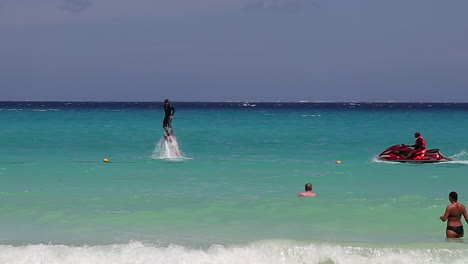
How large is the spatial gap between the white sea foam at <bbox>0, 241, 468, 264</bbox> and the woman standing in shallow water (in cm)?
94

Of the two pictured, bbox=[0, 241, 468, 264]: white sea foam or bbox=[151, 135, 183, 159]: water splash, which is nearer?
bbox=[0, 241, 468, 264]: white sea foam

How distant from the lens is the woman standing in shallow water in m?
13.4

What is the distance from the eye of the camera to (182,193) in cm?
1983

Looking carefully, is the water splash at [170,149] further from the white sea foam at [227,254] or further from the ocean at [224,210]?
the white sea foam at [227,254]

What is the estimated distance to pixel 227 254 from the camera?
40.8 feet

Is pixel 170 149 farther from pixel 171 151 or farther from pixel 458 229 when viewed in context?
pixel 458 229

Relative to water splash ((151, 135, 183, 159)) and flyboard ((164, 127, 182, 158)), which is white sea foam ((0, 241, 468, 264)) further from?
water splash ((151, 135, 183, 159))

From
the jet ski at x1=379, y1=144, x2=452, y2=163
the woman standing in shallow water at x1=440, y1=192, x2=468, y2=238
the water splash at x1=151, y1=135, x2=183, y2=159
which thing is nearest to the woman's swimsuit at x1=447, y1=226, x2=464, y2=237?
the woman standing in shallow water at x1=440, y1=192, x2=468, y2=238

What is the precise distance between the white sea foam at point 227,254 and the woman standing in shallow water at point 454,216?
939 mm

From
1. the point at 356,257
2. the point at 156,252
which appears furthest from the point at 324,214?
the point at 156,252

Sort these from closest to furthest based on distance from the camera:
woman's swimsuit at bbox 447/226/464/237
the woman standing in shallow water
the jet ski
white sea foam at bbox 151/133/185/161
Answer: the woman standing in shallow water < woman's swimsuit at bbox 447/226/464/237 < the jet ski < white sea foam at bbox 151/133/185/161

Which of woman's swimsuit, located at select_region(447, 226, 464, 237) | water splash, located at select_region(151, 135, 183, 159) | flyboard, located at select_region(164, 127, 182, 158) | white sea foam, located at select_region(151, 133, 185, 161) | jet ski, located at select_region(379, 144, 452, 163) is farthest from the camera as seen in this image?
white sea foam, located at select_region(151, 133, 185, 161)

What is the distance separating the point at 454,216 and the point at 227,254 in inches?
172

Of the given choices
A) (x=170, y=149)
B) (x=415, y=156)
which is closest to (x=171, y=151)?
(x=170, y=149)
